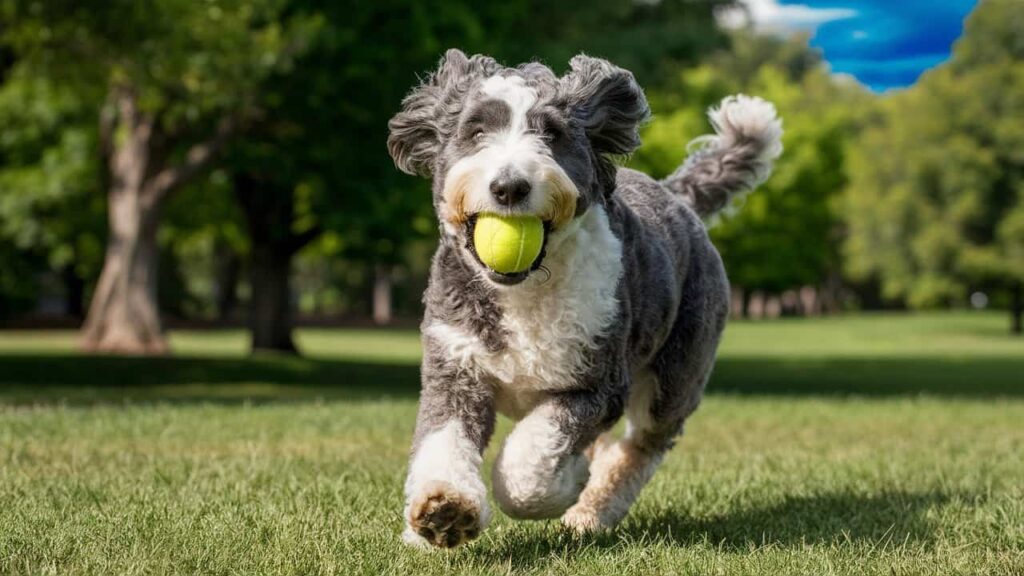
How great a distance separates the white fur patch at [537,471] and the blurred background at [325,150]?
232 cm

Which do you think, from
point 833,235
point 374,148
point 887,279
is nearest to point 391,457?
point 374,148

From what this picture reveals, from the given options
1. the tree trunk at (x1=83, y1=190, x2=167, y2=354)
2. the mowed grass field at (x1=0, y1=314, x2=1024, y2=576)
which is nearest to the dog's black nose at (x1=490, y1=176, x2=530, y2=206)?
the mowed grass field at (x1=0, y1=314, x2=1024, y2=576)

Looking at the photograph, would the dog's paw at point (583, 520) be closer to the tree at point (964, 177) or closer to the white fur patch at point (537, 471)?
the white fur patch at point (537, 471)

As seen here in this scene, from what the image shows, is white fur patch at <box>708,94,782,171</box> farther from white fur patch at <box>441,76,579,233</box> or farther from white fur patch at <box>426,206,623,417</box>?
white fur patch at <box>441,76,579,233</box>

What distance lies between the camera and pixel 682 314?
226 inches

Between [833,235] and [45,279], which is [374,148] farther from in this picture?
[833,235]

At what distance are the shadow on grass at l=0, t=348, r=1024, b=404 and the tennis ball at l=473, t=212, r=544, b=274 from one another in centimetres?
973

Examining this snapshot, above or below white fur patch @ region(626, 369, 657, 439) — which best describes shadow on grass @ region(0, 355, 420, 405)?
below

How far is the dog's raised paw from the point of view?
414cm

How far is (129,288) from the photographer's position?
24.4 meters

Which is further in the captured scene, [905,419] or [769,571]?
[905,419]

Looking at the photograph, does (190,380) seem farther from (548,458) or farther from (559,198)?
(559,198)

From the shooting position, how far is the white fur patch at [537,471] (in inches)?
177

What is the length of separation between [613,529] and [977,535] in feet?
4.95
